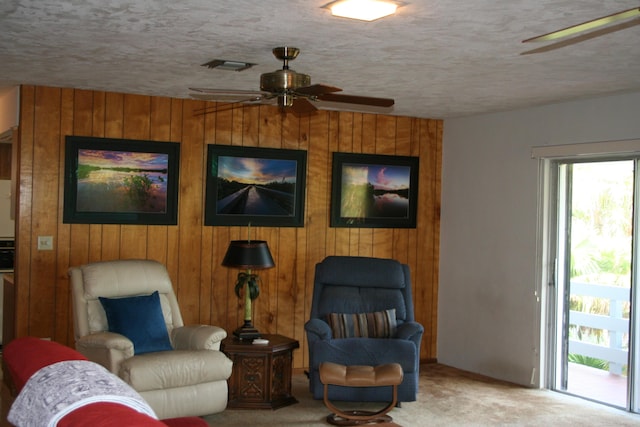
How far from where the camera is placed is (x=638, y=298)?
5441 millimetres

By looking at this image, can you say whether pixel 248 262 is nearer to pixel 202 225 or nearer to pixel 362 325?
pixel 202 225

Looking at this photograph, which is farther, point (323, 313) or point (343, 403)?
point (323, 313)

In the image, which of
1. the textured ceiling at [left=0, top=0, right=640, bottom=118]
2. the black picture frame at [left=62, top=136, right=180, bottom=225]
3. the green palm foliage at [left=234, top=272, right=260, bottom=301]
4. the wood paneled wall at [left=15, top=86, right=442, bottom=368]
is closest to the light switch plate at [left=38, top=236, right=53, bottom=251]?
the wood paneled wall at [left=15, top=86, right=442, bottom=368]

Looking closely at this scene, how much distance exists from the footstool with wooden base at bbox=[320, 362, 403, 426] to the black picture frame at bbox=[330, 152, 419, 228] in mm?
2049

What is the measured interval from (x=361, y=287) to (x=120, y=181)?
7.04 ft

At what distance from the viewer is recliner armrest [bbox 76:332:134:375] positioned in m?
4.70

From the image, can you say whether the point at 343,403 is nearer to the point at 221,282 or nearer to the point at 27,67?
the point at 221,282

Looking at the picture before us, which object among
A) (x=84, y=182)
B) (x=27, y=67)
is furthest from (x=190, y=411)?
(x=27, y=67)

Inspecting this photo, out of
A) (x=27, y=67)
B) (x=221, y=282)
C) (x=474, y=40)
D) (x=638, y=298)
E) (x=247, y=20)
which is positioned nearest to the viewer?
(x=247, y=20)

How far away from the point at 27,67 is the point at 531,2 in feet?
11.0

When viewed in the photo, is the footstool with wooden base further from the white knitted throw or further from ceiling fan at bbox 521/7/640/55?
the white knitted throw

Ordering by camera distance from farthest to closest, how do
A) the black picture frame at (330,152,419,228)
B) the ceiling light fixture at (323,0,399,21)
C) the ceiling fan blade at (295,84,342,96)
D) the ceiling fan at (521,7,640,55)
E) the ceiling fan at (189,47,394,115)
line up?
the black picture frame at (330,152,419,228) < the ceiling fan at (189,47,394,115) < the ceiling fan blade at (295,84,342,96) < the ceiling light fixture at (323,0,399,21) < the ceiling fan at (521,7,640,55)

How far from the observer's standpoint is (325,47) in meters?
4.15

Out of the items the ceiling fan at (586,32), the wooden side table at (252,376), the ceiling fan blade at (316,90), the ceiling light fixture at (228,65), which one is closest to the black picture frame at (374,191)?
the wooden side table at (252,376)
